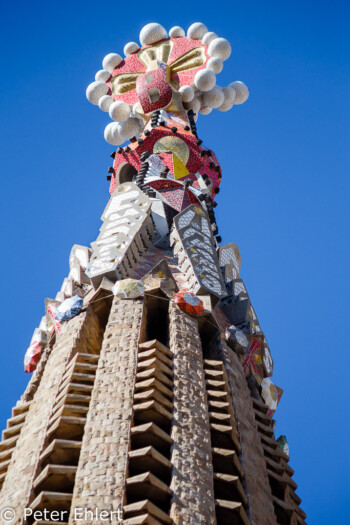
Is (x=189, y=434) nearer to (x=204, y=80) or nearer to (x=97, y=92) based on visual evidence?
(x=204, y=80)

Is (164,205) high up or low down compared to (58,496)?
up

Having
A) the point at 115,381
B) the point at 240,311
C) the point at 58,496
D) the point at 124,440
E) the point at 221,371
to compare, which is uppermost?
the point at 240,311

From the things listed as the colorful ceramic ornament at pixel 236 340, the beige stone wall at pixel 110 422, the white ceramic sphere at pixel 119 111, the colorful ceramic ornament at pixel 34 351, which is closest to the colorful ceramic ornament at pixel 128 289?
the beige stone wall at pixel 110 422

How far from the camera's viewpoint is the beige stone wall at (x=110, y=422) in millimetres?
15844

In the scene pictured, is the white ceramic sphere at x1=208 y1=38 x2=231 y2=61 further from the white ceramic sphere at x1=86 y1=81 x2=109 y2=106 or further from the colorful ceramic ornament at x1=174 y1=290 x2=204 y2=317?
the colorful ceramic ornament at x1=174 y1=290 x2=204 y2=317

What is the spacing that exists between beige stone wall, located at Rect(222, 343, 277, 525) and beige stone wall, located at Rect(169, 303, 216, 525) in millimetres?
999

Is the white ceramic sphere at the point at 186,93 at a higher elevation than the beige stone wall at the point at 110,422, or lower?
higher

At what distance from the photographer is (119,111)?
1556 inches

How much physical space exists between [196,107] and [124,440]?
84.5ft

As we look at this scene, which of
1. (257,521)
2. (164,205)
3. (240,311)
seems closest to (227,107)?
(164,205)

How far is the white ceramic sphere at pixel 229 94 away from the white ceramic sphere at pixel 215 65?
165 cm

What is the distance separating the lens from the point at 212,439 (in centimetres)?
1914

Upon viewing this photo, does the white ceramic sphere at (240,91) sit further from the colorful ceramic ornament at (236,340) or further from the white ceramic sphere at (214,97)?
the colorful ceramic ornament at (236,340)

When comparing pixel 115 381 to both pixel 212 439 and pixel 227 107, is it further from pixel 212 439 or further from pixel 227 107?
pixel 227 107
